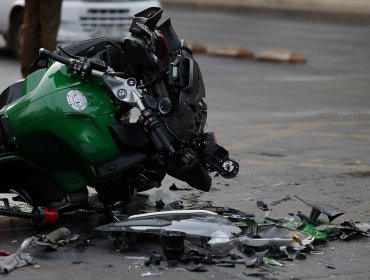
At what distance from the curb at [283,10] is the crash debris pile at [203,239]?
21.8 m

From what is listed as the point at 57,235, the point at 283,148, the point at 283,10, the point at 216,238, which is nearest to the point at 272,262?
the point at 216,238

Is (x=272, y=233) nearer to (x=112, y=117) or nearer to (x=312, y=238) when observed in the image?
(x=312, y=238)

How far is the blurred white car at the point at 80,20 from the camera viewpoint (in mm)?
15914

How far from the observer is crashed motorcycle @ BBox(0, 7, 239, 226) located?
593 cm

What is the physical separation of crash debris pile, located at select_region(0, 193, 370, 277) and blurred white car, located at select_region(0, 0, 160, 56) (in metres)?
10.2

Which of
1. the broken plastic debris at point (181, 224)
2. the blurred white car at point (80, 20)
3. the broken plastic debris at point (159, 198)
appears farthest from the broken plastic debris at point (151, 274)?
the blurred white car at point (80, 20)

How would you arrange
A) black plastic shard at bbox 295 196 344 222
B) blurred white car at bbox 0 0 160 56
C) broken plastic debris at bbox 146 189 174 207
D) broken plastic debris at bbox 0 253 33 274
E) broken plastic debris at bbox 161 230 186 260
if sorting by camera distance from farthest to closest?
blurred white car at bbox 0 0 160 56, broken plastic debris at bbox 146 189 174 207, black plastic shard at bbox 295 196 344 222, broken plastic debris at bbox 161 230 186 260, broken plastic debris at bbox 0 253 33 274

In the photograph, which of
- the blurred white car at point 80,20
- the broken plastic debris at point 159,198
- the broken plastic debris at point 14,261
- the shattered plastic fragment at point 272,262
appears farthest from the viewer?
the blurred white car at point 80,20

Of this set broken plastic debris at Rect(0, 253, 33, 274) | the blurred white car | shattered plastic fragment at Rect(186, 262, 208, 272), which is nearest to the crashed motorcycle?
broken plastic debris at Rect(0, 253, 33, 274)

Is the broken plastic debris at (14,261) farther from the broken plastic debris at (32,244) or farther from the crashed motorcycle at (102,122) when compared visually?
the crashed motorcycle at (102,122)

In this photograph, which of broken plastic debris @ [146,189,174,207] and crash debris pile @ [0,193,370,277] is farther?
broken plastic debris @ [146,189,174,207]

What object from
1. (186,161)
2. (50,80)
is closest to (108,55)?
(50,80)

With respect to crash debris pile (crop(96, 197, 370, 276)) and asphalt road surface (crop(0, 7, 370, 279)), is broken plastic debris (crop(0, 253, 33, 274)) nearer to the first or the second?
asphalt road surface (crop(0, 7, 370, 279))

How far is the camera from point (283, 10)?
96.7ft
